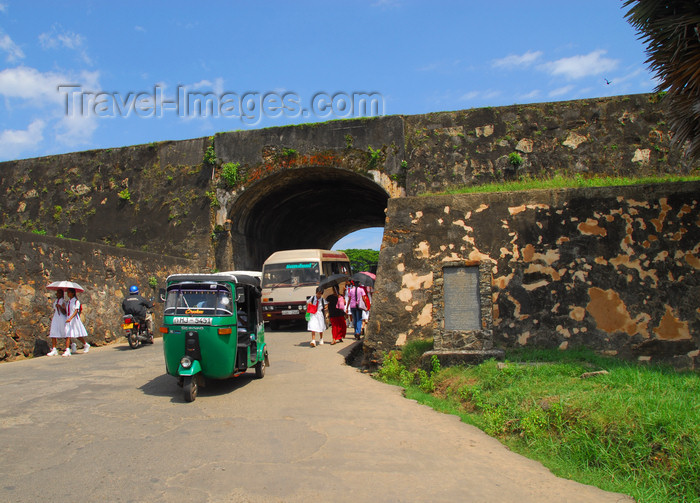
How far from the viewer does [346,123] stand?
16.7 metres

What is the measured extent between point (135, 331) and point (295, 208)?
35.4 feet

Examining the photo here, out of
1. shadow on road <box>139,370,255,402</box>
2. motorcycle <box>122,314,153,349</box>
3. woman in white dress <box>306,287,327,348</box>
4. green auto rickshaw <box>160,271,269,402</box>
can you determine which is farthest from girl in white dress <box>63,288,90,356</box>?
woman in white dress <box>306,287,327,348</box>

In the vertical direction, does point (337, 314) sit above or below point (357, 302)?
below

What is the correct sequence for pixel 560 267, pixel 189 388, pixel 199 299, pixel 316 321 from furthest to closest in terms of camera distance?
pixel 316 321, pixel 560 267, pixel 199 299, pixel 189 388

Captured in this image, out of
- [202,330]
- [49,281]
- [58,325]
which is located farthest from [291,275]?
[202,330]

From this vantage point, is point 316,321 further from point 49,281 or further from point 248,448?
point 248,448

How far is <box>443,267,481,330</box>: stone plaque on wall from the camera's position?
7477 millimetres

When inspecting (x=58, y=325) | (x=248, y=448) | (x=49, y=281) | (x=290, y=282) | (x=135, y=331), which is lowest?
(x=248, y=448)

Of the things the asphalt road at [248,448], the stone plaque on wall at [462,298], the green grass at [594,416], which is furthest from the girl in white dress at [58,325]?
the stone plaque on wall at [462,298]

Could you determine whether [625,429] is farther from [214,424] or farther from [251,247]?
[251,247]

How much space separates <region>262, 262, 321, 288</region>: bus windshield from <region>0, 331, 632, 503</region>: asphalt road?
8.17 metres

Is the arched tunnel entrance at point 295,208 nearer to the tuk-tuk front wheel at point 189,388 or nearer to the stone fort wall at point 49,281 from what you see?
the stone fort wall at point 49,281

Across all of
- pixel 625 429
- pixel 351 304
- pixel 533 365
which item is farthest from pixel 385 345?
pixel 625 429

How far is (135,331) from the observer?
1138cm
